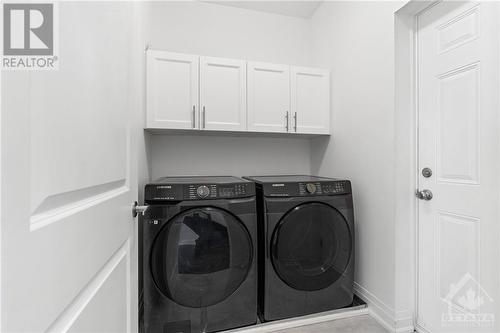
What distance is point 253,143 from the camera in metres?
2.46

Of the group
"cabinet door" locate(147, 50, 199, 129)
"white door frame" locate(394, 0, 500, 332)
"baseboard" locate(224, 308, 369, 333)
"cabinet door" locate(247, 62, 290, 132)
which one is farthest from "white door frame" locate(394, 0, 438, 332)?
"cabinet door" locate(147, 50, 199, 129)

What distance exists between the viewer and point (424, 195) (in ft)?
4.85

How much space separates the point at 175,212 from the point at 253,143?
1.26m

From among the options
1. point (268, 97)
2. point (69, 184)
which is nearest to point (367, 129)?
point (268, 97)

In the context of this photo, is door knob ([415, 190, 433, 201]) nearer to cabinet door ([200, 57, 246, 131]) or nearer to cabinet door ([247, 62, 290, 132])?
cabinet door ([247, 62, 290, 132])

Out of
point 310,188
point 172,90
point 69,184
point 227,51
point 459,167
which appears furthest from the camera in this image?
point 227,51

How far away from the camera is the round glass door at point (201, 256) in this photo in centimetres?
141

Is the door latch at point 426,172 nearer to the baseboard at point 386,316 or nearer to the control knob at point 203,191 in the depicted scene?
the baseboard at point 386,316

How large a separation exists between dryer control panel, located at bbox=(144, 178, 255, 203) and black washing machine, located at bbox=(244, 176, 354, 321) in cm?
16

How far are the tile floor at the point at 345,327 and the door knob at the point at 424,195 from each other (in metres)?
0.90

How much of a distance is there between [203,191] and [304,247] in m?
0.79

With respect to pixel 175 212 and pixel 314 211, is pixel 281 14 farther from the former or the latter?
pixel 175 212

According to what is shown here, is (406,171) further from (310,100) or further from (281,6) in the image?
(281,6)

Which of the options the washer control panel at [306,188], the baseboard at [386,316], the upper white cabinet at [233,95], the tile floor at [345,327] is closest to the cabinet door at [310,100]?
the upper white cabinet at [233,95]
